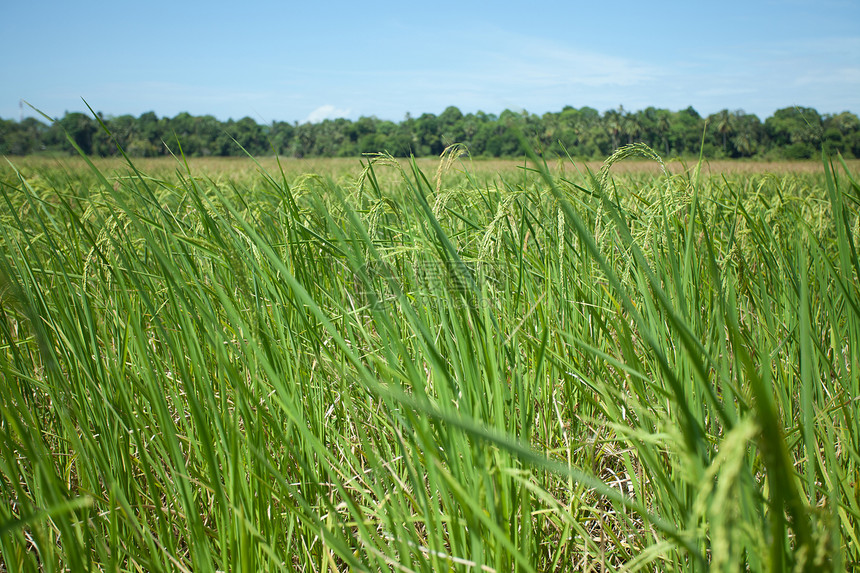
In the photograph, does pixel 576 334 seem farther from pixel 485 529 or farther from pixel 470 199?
pixel 470 199

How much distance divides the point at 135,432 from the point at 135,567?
287 millimetres

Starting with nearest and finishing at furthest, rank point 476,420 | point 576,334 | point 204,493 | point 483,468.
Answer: point 483,468
point 476,420
point 204,493
point 576,334

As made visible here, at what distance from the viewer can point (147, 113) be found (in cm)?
4200

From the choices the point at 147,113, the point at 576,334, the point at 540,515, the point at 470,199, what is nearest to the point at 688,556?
the point at 540,515

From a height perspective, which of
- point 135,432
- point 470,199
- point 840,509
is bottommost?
point 840,509

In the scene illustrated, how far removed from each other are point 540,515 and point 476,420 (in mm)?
267

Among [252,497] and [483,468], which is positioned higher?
[483,468]

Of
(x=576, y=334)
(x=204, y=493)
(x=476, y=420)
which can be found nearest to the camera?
(x=476, y=420)

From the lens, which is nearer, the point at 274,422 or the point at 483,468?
the point at 483,468

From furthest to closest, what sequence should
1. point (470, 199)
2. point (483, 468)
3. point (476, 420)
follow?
point (470, 199), point (476, 420), point (483, 468)

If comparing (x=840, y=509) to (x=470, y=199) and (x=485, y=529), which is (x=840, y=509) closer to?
(x=485, y=529)

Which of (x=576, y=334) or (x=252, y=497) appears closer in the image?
(x=252, y=497)

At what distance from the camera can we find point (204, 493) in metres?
1.12

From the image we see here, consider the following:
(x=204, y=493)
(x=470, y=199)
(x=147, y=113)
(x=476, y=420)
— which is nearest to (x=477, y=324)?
(x=476, y=420)
